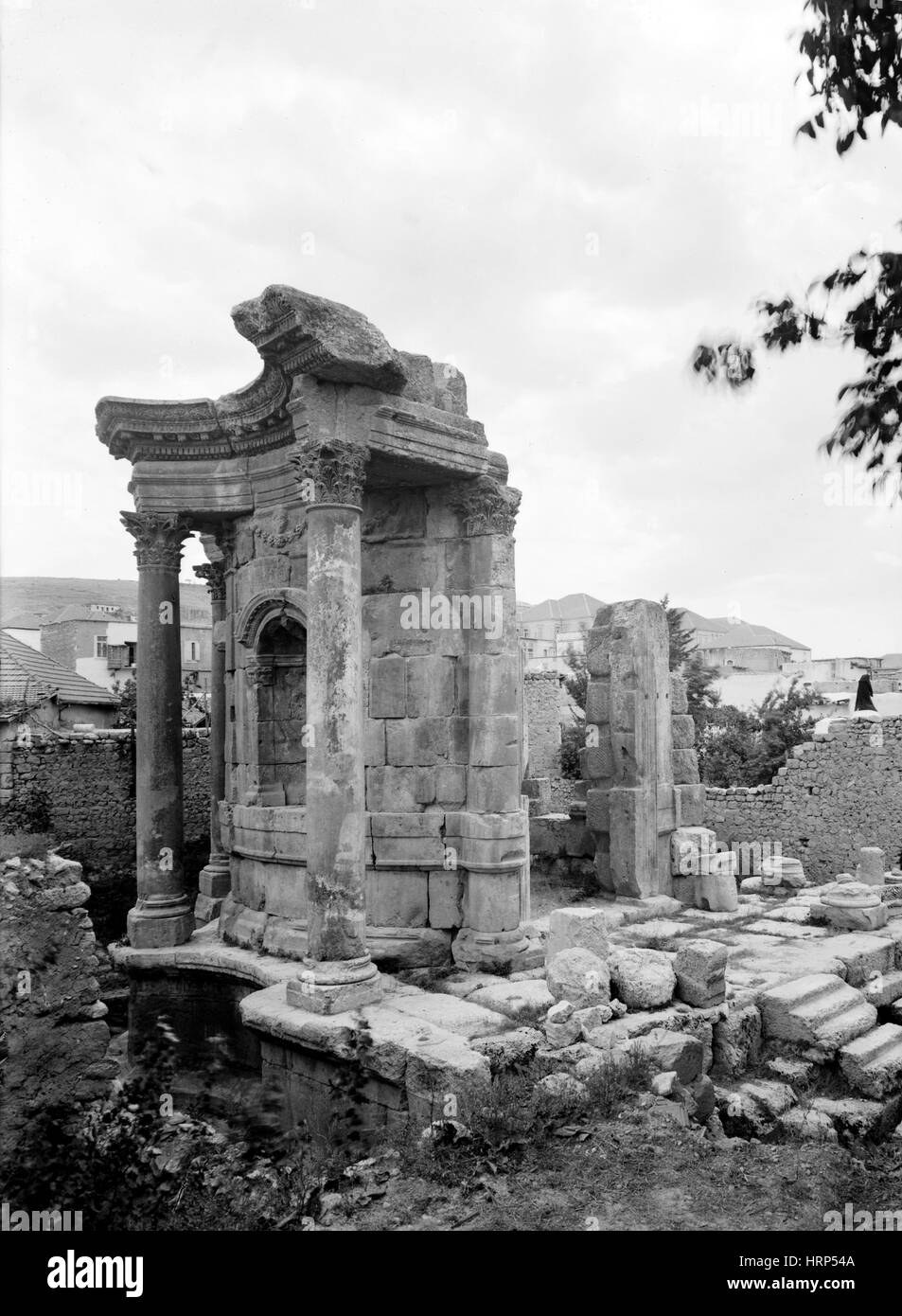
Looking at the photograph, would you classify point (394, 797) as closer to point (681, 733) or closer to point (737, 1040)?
point (737, 1040)

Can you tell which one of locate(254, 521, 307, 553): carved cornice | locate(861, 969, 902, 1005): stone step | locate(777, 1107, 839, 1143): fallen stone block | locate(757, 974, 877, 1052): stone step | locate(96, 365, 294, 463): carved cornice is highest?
locate(96, 365, 294, 463): carved cornice

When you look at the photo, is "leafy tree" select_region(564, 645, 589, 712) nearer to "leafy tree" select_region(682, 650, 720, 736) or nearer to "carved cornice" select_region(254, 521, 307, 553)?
"leafy tree" select_region(682, 650, 720, 736)

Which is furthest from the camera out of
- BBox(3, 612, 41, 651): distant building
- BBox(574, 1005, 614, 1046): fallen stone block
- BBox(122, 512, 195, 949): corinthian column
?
BBox(3, 612, 41, 651): distant building

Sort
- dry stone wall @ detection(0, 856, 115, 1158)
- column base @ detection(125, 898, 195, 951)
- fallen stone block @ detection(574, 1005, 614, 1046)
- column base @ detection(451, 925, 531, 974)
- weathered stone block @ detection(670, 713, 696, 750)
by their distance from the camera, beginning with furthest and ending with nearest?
weathered stone block @ detection(670, 713, 696, 750)
column base @ detection(125, 898, 195, 951)
column base @ detection(451, 925, 531, 974)
fallen stone block @ detection(574, 1005, 614, 1046)
dry stone wall @ detection(0, 856, 115, 1158)

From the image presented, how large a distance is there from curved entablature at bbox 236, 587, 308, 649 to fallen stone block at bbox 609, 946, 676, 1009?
14.2 feet

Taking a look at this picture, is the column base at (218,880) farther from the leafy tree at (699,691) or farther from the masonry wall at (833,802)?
the leafy tree at (699,691)

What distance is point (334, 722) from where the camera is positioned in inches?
298

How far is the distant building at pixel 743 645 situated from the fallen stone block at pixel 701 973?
1747 inches

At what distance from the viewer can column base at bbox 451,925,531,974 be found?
8500 millimetres

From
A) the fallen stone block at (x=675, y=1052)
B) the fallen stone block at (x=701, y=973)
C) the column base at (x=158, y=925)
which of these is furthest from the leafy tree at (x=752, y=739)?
the fallen stone block at (x=675, y=1052)

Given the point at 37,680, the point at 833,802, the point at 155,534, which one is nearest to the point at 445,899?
the point at 155,534

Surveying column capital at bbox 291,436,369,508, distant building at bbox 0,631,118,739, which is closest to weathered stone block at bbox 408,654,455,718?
column capital at bbox 291,436,369,508

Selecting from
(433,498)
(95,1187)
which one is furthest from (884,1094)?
(433,498)

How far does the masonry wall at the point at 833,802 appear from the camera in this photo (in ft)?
59.9
